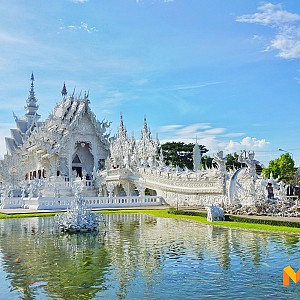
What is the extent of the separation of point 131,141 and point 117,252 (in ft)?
98.1

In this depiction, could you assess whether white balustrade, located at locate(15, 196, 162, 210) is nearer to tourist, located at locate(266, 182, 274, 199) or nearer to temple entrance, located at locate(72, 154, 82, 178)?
tourist, located at locate(266, 182, 274, 199)

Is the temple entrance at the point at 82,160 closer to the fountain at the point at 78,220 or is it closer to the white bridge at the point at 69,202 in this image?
the white bridge at the point at 69,202

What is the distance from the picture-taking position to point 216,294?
21.4ft

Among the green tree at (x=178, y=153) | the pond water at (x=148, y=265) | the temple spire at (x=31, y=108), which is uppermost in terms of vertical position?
the temple spire at (x=31, y=108)

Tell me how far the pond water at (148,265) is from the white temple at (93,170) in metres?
9.14

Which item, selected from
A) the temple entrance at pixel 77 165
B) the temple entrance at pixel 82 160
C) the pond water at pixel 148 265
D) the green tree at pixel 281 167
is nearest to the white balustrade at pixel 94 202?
the pond water at pixel 148 265

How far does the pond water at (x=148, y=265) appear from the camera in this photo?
6738 millimetres

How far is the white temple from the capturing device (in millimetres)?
24578

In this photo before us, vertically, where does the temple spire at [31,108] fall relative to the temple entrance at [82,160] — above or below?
above

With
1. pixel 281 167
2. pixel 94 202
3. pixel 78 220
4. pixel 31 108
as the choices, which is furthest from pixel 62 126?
pixel 78 220

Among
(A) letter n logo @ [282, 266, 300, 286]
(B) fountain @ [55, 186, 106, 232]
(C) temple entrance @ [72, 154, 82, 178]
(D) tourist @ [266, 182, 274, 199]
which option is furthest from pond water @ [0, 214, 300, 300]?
(C) temple entrance @ [72, 154, 82, 178]

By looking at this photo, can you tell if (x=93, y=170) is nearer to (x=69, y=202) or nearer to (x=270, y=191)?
(x=69, y=202)

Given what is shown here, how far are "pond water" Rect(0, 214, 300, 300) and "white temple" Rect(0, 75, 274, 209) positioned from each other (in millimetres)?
9140

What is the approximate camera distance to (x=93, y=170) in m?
39.3
